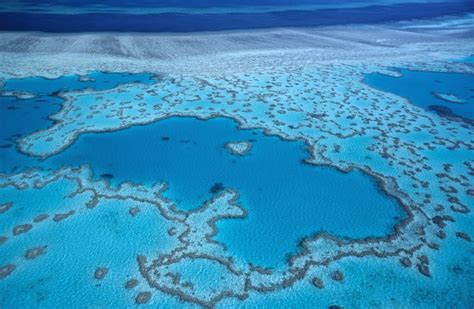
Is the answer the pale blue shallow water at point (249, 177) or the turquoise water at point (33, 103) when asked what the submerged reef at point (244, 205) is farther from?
the turquoise water at point (33, 103)

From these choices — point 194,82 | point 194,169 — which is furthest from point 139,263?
point 194,82

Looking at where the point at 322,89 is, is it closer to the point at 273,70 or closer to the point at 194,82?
the point at 273,70

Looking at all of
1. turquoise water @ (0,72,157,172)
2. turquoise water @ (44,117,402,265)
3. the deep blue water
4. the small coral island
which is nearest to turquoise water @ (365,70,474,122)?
turquoise water @ (44,117,402,265)

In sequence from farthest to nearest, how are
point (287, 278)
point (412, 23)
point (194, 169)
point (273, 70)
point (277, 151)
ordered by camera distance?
point (412, 23) < point (273, 70) < point (277, 151) < point (194, 169) < point (287, 278)

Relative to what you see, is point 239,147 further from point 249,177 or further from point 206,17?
point 206,17

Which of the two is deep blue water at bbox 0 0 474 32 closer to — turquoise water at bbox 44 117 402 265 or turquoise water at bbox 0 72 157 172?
turquoise water at bbox 0 72 157 172

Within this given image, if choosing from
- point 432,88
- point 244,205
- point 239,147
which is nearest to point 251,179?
point 244,205
